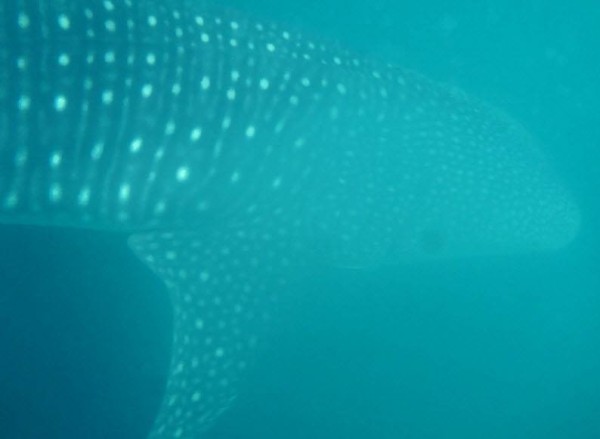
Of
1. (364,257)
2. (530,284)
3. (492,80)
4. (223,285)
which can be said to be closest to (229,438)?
(223,285)

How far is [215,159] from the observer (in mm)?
3025

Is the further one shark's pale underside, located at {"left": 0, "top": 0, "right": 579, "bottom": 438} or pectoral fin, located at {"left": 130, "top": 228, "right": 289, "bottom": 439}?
pectoral fin, located at {"left": 130, "top": 228, "right": 289, "bottom": 439}

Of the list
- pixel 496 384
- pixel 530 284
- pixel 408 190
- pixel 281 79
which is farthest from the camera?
pixel 530 284

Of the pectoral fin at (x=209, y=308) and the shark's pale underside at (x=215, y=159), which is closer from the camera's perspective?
the shark's pale underside at (x=215, y=159)

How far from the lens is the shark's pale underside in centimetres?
257

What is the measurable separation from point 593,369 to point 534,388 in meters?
0.71

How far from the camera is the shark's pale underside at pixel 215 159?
2572 millimetres

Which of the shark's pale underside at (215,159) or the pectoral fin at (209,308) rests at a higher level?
the shark's pale underside at (215,159)

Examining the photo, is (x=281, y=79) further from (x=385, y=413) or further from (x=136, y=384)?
(x=385, y=413)

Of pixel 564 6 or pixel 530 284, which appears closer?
pixel 530 284

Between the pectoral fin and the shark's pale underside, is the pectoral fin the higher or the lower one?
the lower one

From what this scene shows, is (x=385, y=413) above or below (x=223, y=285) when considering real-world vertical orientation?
below

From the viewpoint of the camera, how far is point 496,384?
13.4 feet

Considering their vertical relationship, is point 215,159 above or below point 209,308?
above
